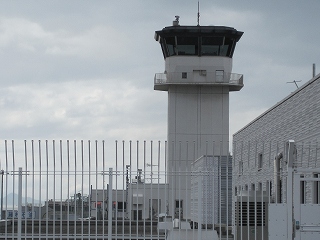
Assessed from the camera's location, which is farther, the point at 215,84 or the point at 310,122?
the point at 215,84

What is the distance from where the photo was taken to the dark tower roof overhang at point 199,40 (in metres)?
45.5

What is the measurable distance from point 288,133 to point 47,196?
29.6 feet

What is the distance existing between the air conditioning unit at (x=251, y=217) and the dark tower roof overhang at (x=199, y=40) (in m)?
31.2

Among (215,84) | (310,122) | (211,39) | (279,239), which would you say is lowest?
(279,239)

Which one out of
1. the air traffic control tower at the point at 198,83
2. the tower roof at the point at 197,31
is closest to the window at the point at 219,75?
the air traffic control tower at the point at 198,83

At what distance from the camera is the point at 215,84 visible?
4666cm

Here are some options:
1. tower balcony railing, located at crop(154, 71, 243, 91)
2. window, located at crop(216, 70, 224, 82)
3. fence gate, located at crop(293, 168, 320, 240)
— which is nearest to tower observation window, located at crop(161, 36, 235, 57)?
window, located at crop(216, 70, 224, 82)

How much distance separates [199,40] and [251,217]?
32.4 metres

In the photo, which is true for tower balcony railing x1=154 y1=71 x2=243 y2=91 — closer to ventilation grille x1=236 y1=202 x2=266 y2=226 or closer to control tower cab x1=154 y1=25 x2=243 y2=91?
control tower cab x1=154 y1=25 x2=243 y2=91

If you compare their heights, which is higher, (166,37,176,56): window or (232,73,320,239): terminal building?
(166,37,176,56): window

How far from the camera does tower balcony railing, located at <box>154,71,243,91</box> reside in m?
→ 46.5

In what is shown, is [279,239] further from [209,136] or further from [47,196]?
[209,136]

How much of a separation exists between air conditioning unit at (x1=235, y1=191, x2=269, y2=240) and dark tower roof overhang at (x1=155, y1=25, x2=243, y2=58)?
3115 centimetres

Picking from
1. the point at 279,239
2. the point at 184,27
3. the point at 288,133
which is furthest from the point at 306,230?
the point at 184,27
